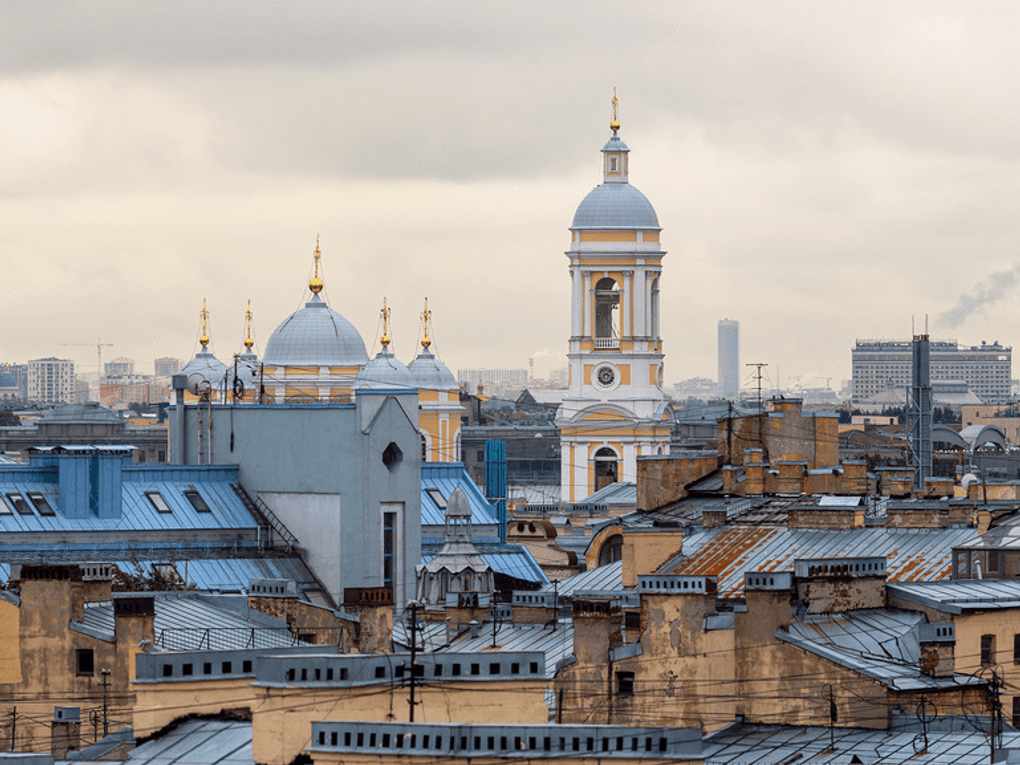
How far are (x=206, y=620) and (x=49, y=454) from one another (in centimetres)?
1563

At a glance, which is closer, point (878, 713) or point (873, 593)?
point (878, 713)

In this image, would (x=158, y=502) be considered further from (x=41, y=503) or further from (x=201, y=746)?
(x=201, y=746)

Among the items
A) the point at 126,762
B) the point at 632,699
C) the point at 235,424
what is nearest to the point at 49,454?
the point at 235,424

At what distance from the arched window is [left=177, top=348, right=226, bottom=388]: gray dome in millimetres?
17169

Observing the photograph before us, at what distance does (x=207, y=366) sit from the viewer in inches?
4902

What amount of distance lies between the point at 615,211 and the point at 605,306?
6322 millimetres

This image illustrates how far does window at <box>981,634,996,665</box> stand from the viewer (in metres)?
39.8

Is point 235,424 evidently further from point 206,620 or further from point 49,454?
point 206,620

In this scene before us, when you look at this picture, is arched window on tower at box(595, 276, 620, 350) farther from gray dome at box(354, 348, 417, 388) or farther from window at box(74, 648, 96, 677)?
window at box(74, 648, 96, 677)

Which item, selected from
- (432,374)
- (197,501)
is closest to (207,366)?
(432,374)

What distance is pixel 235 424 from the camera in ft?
194

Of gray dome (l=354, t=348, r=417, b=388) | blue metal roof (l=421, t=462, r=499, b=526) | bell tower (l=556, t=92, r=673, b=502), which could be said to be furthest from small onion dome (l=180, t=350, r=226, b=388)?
blue metal roof (l=421, t=462, r=499, b=526)

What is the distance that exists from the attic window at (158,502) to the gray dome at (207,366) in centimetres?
6205

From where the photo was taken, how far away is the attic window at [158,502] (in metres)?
55.8
